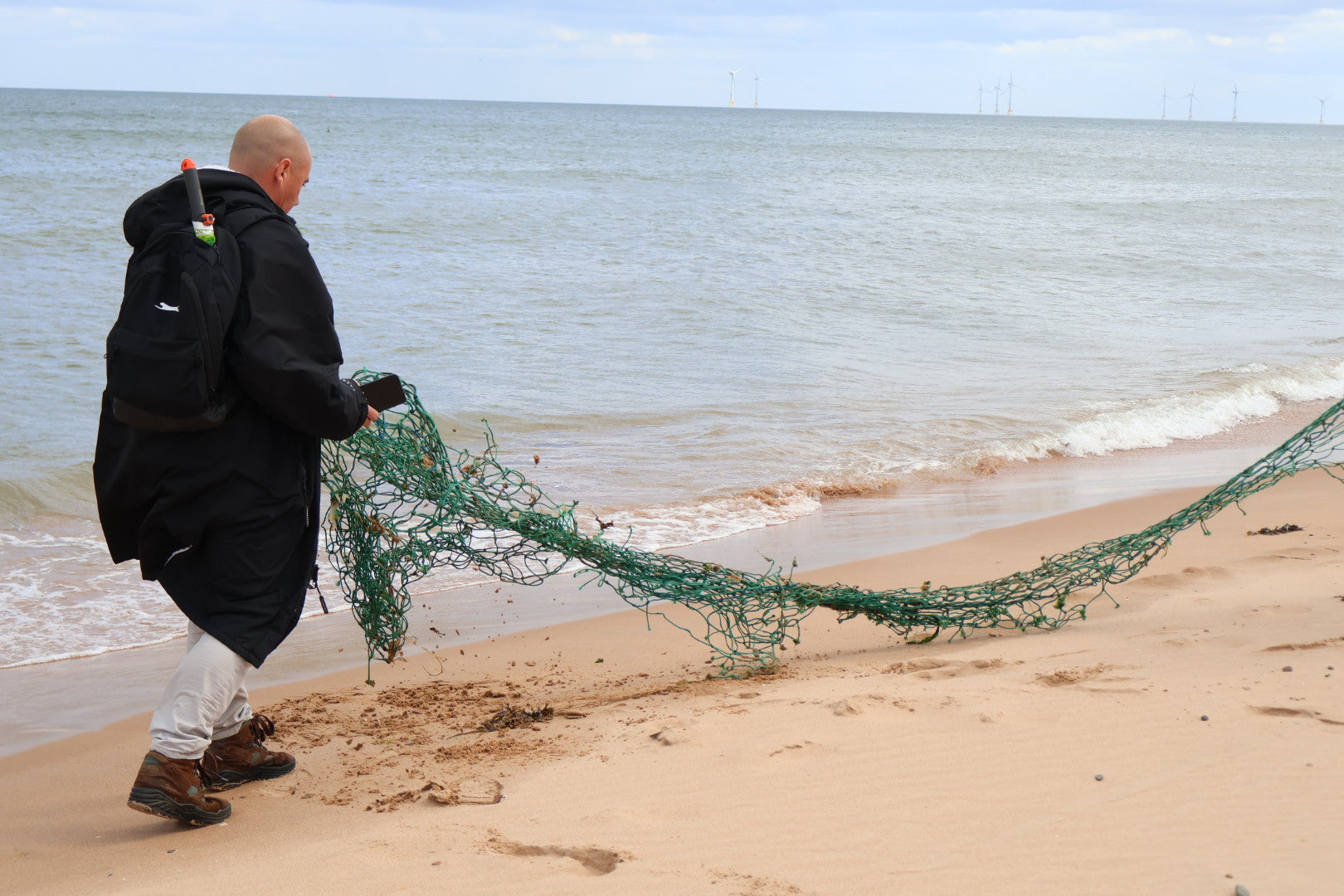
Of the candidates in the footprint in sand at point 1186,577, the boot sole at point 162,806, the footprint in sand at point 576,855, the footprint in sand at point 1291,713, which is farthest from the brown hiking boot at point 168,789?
the footprint in sand at point 1186,577

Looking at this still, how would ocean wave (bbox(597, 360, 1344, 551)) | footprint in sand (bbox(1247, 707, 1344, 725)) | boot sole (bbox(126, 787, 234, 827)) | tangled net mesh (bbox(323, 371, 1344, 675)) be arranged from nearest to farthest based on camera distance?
boot sole (bbox(126, 787, 234, 827)) < footprint in sand (bbox(1247, 707, 1344, 725)) < tangled net mesh (bbox(323, 371, 1344, 675)) < ocean wave (bbox(597, 360, 1344, 551))

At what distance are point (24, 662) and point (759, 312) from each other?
1250 centimetres

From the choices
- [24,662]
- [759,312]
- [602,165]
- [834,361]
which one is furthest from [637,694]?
[602,165]

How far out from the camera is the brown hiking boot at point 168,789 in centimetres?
309

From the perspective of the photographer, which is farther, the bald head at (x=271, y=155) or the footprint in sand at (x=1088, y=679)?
the footprint in sand at (x=1088, y=679)

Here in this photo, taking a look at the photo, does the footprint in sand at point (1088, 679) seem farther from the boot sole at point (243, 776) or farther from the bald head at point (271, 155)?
the bald head at point (271, 155)

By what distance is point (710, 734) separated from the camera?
3559mm

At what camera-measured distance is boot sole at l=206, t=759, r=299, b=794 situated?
11.4 ft

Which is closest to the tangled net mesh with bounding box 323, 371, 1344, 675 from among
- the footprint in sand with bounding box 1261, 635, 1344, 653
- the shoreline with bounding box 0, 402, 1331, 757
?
the footprint in sand with bounding box 1261, 635, 1344, 653

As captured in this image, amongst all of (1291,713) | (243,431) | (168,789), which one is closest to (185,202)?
(243,431)

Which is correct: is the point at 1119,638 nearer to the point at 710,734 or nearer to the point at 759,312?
the point at 710,734

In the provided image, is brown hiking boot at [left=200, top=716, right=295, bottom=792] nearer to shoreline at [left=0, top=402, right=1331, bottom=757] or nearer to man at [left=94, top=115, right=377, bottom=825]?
man at [left=94, top=115, right=377, bottom=825]

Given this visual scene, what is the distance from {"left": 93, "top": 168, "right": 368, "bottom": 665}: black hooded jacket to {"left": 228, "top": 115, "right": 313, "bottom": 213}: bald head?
11 cm

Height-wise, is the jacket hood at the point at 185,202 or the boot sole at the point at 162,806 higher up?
the jacket hood at the point at 185,202
